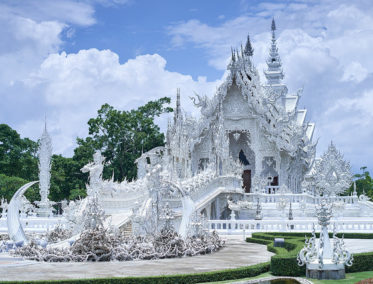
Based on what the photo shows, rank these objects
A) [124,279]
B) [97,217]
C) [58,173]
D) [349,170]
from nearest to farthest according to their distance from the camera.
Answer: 1. [124,279]
2. [97,217]
3. [349,170]
4. [58,173]

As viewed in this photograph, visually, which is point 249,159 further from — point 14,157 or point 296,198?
point 14,157

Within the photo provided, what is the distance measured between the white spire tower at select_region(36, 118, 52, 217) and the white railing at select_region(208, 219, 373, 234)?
878cm

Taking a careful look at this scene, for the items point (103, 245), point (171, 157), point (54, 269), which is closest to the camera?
point (54, 269)

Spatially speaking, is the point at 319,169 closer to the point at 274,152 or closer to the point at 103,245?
the point at 274,152

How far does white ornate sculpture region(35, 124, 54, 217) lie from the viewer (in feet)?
90.3

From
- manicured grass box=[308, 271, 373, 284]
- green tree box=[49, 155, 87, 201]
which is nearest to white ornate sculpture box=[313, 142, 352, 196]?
manicured grass box=[308, 271, 373, 284]

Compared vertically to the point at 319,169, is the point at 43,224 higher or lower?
lower

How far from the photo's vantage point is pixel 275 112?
106 ft

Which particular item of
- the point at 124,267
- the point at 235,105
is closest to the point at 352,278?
the point at 124,267

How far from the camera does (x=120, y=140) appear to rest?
4156 centimetres

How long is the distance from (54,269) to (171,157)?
1924 cm

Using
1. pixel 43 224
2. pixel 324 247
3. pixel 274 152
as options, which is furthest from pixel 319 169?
pixel 324 247

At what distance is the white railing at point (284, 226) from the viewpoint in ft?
68.9

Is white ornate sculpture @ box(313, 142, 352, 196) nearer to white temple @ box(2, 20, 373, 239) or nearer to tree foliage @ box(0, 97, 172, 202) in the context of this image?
white temple @ box(2, 20, 373, 239)
